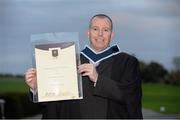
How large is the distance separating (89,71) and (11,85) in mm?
5102

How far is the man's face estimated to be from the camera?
9.89 feet

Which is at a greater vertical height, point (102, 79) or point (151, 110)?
point (102, 79)

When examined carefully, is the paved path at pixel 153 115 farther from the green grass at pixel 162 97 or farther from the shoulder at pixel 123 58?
the shoulder at pixel 123 58

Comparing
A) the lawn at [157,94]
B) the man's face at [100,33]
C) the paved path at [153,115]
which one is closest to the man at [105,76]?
the man's face at [100,33]

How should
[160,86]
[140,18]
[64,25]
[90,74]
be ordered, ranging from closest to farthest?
[90,74], [64,25], [140,18], [160,86]

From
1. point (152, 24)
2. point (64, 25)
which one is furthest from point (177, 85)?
point (64, 25)

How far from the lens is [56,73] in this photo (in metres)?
2.99

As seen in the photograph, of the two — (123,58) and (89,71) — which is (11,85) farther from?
(89,71)

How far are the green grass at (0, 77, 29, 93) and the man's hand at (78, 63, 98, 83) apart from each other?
434 centimetres

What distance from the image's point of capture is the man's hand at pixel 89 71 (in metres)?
2.88

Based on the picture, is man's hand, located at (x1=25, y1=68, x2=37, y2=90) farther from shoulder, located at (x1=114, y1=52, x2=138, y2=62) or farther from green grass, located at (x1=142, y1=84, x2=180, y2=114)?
green grass, located at (x1=142, y1=84, x2=180, y2=114)

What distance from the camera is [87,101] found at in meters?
3.01

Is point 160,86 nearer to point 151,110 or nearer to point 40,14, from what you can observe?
point 151,110

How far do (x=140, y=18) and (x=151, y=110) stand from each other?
155cm
